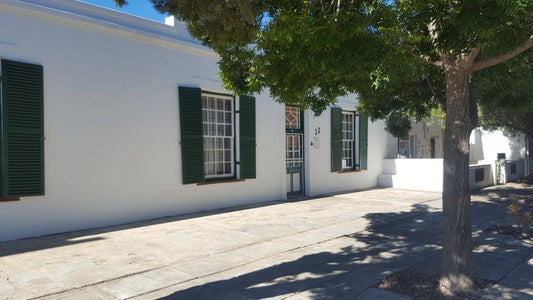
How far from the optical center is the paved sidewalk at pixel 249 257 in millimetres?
4594

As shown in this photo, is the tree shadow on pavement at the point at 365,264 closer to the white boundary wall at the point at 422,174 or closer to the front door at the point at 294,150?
the front door at the point at 294,150

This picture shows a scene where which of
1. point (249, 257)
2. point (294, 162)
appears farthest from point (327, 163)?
point (249, 257)

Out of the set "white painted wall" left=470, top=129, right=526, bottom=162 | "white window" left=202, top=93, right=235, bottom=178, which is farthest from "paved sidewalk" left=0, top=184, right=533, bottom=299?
"white painted wall" left=470, top=129, right=526, bottom=162

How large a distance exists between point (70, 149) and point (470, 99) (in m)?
6.57

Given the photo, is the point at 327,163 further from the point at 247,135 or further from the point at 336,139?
the point at 247,135

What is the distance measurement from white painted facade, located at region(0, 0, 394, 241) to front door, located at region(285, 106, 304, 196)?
2.24 meters

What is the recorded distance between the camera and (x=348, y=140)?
47.3 ft

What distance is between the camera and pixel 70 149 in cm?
752

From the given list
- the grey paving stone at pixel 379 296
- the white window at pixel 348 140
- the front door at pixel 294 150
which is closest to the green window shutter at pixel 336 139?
the white window at pixel 348 140

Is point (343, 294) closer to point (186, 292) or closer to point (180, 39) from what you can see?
point (186, 292)

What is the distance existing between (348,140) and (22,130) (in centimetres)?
1027

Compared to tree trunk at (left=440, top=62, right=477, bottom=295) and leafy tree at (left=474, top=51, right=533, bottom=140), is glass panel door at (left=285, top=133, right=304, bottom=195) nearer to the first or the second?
leafy tree at (left=474, top=51, right=533, bottom=140)

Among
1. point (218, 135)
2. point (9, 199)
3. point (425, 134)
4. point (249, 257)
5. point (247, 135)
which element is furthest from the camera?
point (425, 134)

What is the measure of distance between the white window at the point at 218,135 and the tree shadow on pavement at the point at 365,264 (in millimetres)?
4053
